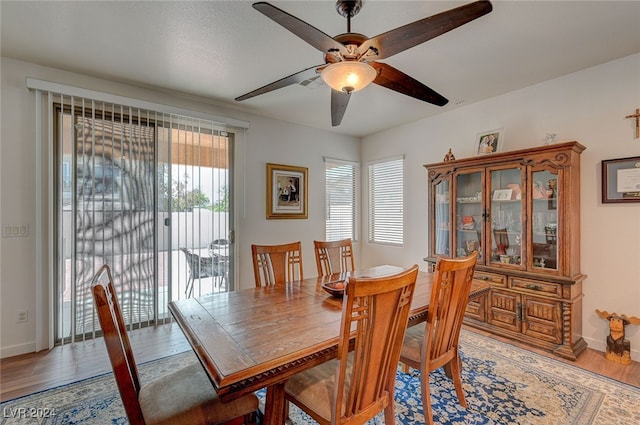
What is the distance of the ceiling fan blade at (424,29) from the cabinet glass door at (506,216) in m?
2.01

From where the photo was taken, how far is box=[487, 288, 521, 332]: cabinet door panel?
2.81m

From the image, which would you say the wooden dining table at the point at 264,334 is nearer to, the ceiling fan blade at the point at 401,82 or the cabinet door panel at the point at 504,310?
the cabinet door panel at the point at 504,310

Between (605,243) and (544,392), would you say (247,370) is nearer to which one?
(544,392)

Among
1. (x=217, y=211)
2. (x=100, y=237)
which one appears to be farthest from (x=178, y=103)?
(x=100, y=237)

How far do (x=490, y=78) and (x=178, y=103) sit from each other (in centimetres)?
327

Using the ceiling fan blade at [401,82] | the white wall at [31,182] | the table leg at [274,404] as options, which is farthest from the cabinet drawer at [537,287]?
the white wall at [31,182]

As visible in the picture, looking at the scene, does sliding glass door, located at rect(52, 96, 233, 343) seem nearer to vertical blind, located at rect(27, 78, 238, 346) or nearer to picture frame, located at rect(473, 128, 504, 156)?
vertical blind, located at rect(27, 78, 238, 346)

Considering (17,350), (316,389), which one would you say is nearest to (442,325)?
A: (316,389)

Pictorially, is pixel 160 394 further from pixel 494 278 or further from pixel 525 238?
pixel 525 238

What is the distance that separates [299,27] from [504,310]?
10.1 feet

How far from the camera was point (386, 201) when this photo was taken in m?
4.58

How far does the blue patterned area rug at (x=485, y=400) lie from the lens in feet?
5.88

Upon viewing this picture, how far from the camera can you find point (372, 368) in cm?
125

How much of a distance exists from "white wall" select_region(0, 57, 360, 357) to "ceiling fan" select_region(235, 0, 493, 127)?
75.4 inches
